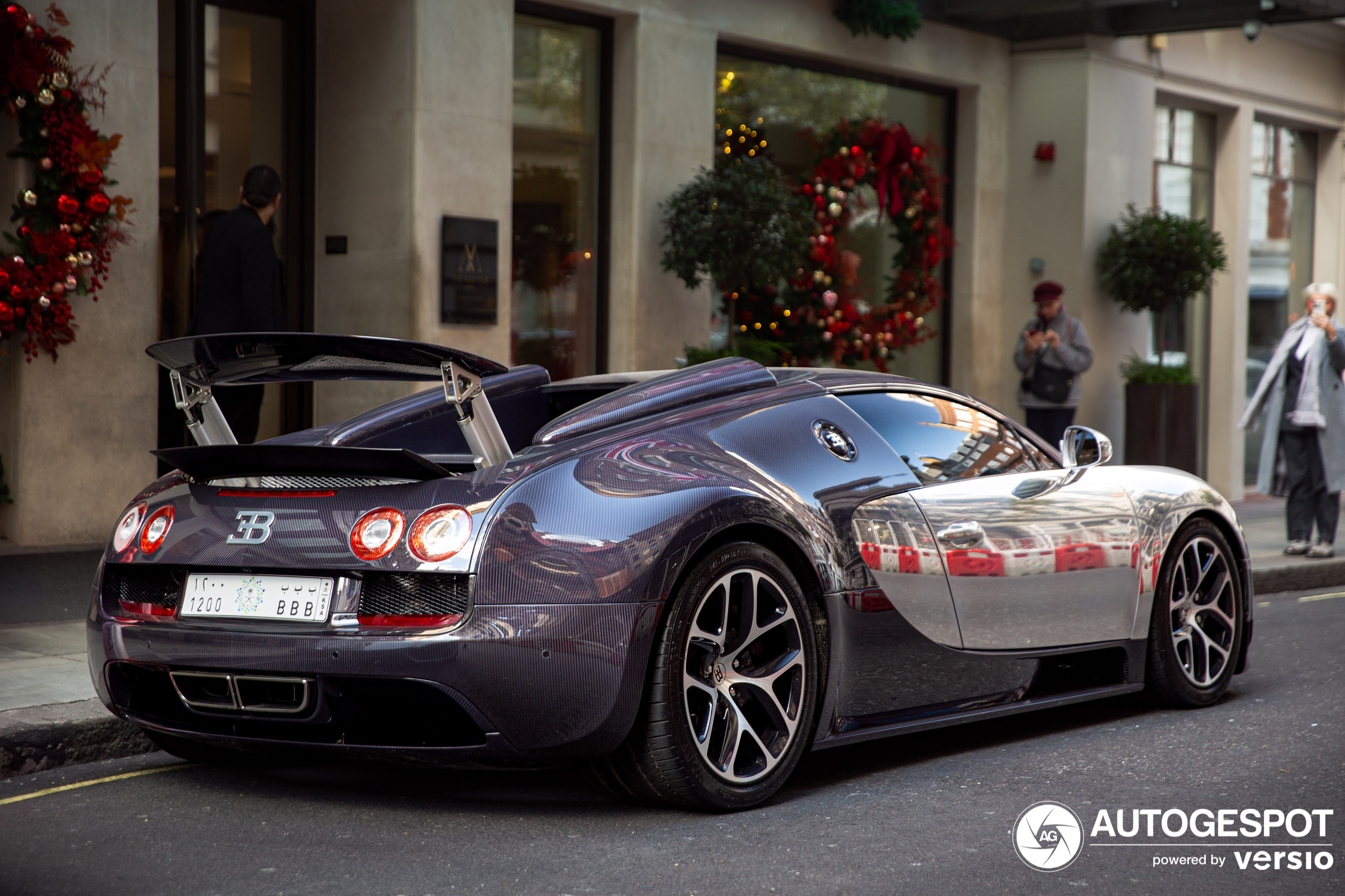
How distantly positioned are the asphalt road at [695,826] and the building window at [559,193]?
6354mm

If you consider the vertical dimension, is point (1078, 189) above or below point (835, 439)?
above

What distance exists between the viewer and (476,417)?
410cm

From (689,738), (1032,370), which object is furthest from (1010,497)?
(1032,370)

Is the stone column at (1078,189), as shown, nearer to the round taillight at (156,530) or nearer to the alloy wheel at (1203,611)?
the alloy wheel at (1203,611)

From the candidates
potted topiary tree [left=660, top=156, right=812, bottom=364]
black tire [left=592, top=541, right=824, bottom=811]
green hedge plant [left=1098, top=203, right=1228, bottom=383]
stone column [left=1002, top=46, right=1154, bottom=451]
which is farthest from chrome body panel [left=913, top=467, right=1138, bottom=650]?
stone column [left=1002, top=46, right=1154, bottom=451]

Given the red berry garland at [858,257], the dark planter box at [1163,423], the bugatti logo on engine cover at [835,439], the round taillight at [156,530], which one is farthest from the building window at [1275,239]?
the round taillight at [156,530]

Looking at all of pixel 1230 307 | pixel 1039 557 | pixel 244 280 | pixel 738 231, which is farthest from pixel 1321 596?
pixel 1230 307

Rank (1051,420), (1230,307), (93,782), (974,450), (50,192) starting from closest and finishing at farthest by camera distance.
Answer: (93,782)
(974,450)
(50,192)
(1051,420)
(1230,307)

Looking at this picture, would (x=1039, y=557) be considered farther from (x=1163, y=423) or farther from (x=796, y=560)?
(x=1163, y=423)

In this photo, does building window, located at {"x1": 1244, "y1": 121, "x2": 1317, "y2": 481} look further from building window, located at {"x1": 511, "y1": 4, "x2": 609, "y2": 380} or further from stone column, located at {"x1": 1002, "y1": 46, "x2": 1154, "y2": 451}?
building window, located at {"x1": 511, "y1": 4, "x2": 609, "y2": 380}

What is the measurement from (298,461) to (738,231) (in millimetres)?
6795

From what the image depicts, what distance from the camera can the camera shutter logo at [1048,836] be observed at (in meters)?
3.80

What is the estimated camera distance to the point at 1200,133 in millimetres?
16453

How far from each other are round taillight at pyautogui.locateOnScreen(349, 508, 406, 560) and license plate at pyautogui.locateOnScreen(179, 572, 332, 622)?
0.12 meters
